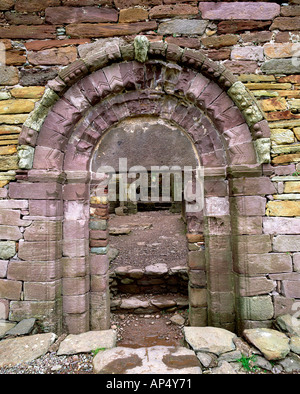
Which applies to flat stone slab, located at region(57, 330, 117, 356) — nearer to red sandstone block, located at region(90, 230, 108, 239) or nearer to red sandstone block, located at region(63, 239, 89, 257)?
red sandstone block, located at region(63, 239, 89, 257)

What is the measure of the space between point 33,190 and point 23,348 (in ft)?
6.10

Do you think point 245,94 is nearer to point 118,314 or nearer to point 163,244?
point 118,314

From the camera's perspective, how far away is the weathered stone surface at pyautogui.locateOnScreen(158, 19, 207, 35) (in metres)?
3.12

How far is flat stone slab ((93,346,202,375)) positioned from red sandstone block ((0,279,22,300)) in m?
1.42

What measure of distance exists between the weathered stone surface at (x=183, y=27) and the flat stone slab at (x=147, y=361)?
4100 mm

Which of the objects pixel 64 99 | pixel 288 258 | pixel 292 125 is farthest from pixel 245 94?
pixel 64 99

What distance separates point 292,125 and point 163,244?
16.6 ft

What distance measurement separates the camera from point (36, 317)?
2.89 metres

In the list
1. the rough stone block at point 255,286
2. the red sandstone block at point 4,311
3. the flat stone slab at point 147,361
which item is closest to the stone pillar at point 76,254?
the red sandstone block at point 4,311

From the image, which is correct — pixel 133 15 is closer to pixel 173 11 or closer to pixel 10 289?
pixel 173 11

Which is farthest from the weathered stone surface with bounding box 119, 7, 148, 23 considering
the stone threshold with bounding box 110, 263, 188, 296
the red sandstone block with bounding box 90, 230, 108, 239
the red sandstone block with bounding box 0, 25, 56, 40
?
the stone threshold with bounding box 110, 263, 188, 296

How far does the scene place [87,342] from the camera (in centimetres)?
253

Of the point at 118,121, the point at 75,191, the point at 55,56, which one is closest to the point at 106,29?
the point at 55,56

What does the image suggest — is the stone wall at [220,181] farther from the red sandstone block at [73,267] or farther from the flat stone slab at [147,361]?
the flat stone slab at [147,361]
